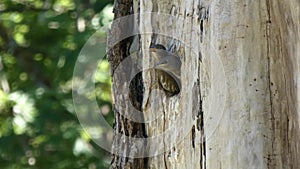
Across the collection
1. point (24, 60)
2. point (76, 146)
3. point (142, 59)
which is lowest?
point (76, 146)

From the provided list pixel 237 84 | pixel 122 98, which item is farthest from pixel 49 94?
pixel 237 84

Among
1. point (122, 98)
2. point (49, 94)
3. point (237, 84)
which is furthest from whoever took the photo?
point (49, 94)

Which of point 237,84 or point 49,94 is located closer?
point 237,84

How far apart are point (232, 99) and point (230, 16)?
13cm

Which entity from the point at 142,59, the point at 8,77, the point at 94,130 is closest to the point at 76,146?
the point at 8,77

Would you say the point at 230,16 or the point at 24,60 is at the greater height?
the point at 24,60

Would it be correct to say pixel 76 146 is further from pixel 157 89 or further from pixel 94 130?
pixel 157 89

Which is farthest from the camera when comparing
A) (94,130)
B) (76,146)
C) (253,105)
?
(76,146)

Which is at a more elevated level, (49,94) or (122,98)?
(49,94)

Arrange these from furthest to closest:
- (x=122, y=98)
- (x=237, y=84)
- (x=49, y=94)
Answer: (x=49, y=94)
(x=122, y=98)
(x=237, y=84)

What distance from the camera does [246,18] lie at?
0.98 metres

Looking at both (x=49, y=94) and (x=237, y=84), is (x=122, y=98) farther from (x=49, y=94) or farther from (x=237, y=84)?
(x=49, y=94)

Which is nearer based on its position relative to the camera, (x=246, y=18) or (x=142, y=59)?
(x=246, y=18)

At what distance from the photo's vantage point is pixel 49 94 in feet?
9.61
